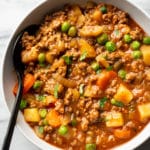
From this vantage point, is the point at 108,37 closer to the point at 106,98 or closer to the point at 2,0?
the point at 106,98

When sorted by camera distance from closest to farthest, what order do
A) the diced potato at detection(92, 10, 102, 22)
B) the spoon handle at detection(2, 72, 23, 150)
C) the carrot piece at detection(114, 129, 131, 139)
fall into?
the spoon handle at detection(2, 72, 23, 150) → the carrot piece at detection(114, 129, 131, 139) → the diced potato at detection(92, 10, 102, 22)

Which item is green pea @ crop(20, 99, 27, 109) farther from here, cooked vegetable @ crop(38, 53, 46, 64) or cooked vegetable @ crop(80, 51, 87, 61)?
cooked vegetable @ crop(80, 51, 87, 61)

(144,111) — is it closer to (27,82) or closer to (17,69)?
(27,82)

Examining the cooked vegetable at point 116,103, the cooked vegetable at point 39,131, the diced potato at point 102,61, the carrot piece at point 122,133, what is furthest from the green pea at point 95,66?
the cooked vegetable at point 39,131

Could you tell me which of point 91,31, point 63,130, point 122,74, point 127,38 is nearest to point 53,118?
point 63,130

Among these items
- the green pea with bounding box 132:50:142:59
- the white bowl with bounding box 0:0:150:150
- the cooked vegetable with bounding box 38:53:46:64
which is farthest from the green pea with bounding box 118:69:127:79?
the cooked vegetable with bounding box 38:53:46:64

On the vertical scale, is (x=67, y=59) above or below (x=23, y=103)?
above

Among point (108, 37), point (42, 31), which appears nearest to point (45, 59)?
point (42, 31)
